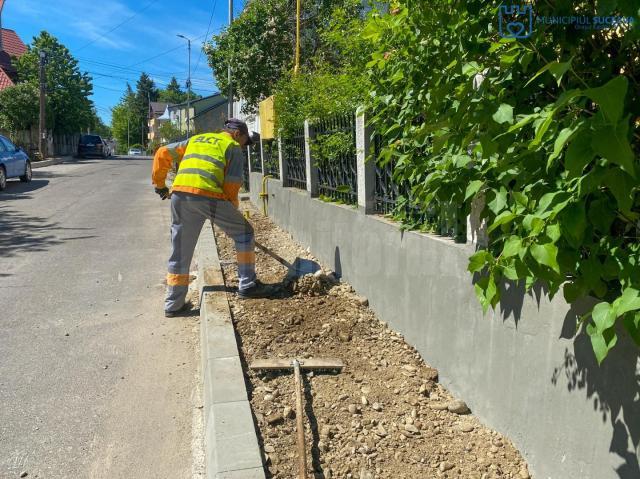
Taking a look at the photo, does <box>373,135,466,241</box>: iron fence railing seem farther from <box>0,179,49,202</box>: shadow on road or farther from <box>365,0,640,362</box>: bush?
<box>0,179,49,202</box>: shadow on road

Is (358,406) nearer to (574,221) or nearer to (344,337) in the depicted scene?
(344,337)

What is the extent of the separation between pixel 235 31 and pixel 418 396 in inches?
547

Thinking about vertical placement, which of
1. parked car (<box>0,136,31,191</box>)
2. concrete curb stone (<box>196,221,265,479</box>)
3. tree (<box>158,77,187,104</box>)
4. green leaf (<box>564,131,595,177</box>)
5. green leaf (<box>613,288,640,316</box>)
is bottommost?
concrete curb stone (<box>196,221,265,479</box>)

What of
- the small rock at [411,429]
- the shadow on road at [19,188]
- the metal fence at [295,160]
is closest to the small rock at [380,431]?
the small rock at [411,429]

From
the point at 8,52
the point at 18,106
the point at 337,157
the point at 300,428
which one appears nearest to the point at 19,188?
the point at 337,157

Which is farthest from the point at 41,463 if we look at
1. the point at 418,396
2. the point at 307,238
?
the point at 307,238

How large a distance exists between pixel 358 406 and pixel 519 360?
3.43 ft

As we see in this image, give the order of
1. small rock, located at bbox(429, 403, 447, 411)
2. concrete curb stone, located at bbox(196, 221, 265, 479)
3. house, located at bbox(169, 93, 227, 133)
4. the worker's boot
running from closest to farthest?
concrete curb stone, located at bbox(196, 221, 265, 479) < small rock, located at bbox(429, 403, 447, 411) < the worker's boot < house, located at bbox(169, 93, 227, 133)

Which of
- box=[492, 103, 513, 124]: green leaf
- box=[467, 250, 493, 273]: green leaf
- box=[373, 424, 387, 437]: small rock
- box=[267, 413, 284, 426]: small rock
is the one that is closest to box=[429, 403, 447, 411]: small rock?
box=[373, 424, 387, 437]: small rock

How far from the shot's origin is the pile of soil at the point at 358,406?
2748mm

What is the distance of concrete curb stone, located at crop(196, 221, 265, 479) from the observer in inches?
99.3

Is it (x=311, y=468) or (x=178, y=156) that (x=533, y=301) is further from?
(x=178, y=156)

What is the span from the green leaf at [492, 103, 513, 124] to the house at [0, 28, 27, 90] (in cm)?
3801

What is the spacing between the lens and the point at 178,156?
5523 millimetres
